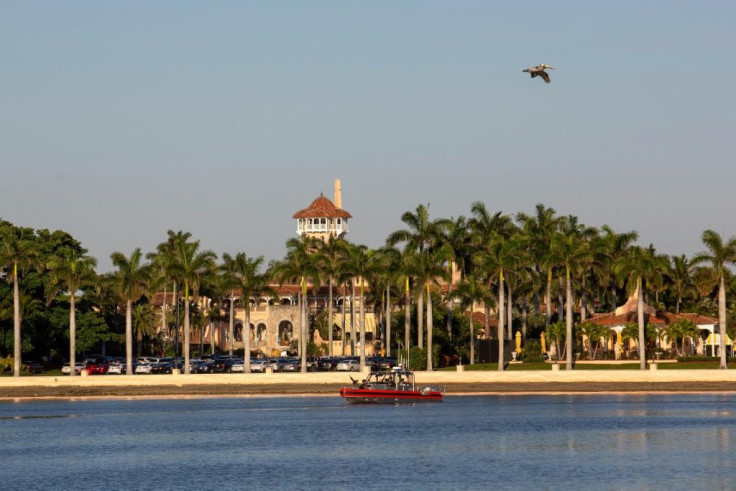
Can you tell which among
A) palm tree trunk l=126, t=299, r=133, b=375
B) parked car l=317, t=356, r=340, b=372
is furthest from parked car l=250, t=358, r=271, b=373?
palm tree trunk l=126, t=299, r=133, b=375

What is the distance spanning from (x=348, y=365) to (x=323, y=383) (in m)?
12.5

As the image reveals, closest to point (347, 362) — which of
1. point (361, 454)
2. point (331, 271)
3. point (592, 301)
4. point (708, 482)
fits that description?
point (331, 271)

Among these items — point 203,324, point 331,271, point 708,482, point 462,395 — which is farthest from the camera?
point 203,324

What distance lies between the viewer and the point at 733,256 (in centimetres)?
10575

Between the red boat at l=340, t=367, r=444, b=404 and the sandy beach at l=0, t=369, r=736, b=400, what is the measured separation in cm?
922

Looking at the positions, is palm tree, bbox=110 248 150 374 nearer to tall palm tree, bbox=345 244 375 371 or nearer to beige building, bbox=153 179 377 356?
tall palm tree, bbox=345 244 375 371

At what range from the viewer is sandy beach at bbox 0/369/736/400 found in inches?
4112

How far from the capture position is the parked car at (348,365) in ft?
393

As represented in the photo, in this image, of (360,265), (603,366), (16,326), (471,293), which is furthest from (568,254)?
(16,326)

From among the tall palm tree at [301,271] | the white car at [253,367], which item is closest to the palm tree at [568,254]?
the tall palm tree at [301,271]

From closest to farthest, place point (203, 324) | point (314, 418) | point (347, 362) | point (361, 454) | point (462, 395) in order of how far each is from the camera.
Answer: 1. point (361, 454)
2. point (314, 418)
3. point (462, 395)
4. point (347, 362)
5. point (203, 324)

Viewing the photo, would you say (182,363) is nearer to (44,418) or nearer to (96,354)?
(96,354)

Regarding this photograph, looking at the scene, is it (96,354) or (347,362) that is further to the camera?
(96,354)

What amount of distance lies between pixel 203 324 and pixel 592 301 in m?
44.0
